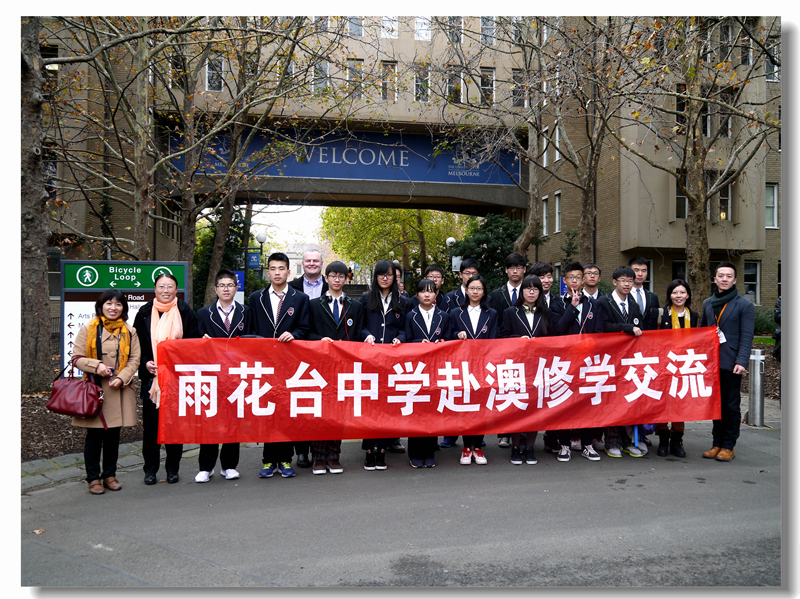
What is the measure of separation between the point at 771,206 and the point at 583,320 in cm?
2236

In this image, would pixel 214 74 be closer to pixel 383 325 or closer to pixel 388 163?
pixel 388 163

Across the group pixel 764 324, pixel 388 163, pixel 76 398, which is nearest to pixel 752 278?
pixel 764 324

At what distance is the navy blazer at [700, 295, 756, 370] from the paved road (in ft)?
3.65

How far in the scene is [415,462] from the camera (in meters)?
6.16

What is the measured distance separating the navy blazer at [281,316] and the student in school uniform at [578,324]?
2791 millimetres

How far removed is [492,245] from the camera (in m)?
22.7

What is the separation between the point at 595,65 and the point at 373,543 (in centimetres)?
998

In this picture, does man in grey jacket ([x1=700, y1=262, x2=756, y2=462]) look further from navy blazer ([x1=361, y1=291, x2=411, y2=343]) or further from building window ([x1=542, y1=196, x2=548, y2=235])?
building window ([x1=542, y1=196, x2=548, y2=235])

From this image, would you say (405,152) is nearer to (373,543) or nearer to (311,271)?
(311,271)

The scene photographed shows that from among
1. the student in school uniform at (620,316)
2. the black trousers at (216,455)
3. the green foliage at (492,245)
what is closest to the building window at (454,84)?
the green foliage at (492,245)

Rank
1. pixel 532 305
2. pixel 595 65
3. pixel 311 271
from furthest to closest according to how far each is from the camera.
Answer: pixel 595 65 < pixel 311 271 < pixel 532 305

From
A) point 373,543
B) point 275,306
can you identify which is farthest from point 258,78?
point 373,543

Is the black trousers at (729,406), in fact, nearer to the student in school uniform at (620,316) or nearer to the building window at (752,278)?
the student in school uniform at (620,316)

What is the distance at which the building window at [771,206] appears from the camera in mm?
23984
